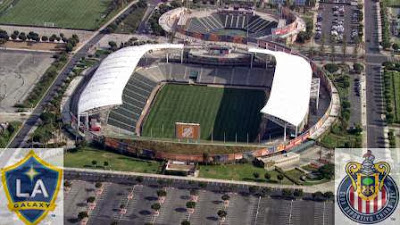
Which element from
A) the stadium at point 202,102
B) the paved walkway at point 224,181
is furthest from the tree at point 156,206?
the stadium at point 202,102

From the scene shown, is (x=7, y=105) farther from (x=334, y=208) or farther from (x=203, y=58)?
(x=334, y=208)

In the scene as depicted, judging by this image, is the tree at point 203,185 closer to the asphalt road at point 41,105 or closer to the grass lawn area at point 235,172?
the grass lawn area at point 235,172

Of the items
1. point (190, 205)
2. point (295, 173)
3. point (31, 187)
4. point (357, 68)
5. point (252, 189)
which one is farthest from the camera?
point (357, 68)

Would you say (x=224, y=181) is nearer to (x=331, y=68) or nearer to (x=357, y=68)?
(x=331, y=68)

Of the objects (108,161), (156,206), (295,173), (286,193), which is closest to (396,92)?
(295,173)

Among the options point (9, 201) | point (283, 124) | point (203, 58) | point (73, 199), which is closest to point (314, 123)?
point (283, 124)

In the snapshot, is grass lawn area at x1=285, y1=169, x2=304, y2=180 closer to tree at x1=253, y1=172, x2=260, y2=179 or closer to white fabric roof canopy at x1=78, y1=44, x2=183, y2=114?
tree at x1=253, y1=172, x2=260, y2=179
